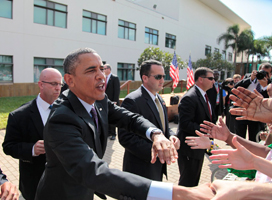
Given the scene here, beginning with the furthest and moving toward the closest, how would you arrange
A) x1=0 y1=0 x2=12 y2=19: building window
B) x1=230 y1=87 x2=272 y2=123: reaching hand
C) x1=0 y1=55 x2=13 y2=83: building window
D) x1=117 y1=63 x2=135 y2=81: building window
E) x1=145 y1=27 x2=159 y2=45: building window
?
x1=145 y1=27 x2=159 y2=45: building window < x1=117 y1=63 x2=135 y2=81: building window < x1=0 y1=55 x2=13 y2=83: building window < x1=0 y1=0 x2=12 y2=19: building window < x1=230 y1=87 x2=272 y2=123: reaching hand

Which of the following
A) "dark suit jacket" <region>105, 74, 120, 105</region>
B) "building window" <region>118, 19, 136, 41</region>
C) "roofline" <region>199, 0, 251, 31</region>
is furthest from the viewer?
"roofline" <region>199, 0, 251, 31</region>

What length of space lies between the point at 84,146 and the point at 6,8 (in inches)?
660

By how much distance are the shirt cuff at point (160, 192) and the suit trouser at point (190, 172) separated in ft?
7.59

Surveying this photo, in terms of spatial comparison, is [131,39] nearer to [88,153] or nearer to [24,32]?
[24,32]

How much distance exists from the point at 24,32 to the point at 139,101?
15.6m

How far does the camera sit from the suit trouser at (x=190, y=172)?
10.5ft

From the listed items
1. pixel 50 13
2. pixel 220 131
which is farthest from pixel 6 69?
→ pixel 220 131

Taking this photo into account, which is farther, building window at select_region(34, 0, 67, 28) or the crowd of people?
building window at select_region(34, 0, 67, 28)

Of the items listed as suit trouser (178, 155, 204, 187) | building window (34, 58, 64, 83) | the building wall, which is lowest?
suit trouser (178, 155, 204, 187)

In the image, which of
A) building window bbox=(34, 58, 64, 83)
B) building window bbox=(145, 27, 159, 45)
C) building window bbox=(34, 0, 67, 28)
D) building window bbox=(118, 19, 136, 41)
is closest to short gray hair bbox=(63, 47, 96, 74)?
building window bbox=(34, 58, 64, 83)

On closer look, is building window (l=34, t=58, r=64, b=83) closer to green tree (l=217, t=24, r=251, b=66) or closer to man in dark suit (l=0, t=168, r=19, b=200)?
man in dark suit (l=0, t=168, r=19, b=200)

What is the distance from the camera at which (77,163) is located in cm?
123

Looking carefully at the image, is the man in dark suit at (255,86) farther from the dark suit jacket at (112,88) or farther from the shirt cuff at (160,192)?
the shirt cuff at (160,192)

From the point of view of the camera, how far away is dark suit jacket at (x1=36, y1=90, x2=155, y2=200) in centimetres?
115
